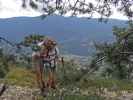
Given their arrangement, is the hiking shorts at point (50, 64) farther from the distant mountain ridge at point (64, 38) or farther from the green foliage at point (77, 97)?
the green foliage at point (77, 97)

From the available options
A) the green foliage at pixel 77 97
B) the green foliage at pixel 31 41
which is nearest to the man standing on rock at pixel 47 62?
the green foliage at pixel 77 97

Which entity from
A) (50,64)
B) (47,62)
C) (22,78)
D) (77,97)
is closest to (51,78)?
(50,64)

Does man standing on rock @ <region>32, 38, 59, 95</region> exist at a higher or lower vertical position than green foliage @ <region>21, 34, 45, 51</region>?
lower

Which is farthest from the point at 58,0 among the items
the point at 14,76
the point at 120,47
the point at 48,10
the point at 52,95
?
the point at 14,76

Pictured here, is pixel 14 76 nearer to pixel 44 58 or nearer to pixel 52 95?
pixel 44 58

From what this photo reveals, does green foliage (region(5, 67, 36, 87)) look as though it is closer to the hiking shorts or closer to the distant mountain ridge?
the distant mountain ridge

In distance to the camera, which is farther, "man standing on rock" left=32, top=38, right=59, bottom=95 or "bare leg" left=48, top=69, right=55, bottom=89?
"bare leg" left=48, top=69, right=55, bottom=89

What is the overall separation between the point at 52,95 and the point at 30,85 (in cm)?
569

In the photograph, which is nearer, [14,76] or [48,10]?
[48,10]

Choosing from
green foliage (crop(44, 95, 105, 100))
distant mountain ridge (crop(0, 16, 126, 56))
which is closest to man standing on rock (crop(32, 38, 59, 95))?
distant mountain ridge (crop(0, 16, 126, 56))

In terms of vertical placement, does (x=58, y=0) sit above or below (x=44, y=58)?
above

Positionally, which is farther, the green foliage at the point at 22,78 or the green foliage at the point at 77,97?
the green foliage at the point at 22,78

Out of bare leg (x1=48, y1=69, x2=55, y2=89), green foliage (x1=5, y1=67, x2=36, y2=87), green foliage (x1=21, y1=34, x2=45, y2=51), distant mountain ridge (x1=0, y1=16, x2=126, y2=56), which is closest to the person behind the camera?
green foliage (x1=21, y1=34, x2=45, y2=51)

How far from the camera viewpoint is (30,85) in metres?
18.4
